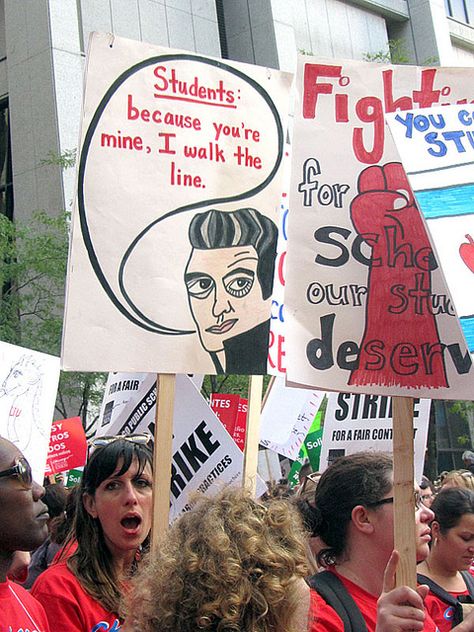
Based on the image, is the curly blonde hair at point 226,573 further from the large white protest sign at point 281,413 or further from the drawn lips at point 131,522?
the large white protest sign at point 281,413

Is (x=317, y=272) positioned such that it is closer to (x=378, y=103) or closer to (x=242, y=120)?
(x=378, y=103)

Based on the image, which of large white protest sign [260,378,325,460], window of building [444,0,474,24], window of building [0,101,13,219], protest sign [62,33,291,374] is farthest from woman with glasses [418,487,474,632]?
window of building [444,0,474,24]

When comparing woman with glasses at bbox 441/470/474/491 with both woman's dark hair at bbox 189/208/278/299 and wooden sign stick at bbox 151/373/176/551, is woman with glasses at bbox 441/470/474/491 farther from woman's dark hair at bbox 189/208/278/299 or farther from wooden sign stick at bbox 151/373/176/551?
wooden sign stick at bbox 151/373/176/551

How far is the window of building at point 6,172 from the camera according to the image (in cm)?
2700

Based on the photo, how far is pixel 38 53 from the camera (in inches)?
984

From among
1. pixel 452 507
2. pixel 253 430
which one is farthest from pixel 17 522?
pixel 452 507

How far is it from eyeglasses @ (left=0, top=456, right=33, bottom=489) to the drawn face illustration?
1144 millimetres

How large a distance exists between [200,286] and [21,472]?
131 centimetres

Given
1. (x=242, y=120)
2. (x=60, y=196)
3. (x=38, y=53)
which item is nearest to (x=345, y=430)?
(x=242, y=120)

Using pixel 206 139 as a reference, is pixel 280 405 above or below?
below

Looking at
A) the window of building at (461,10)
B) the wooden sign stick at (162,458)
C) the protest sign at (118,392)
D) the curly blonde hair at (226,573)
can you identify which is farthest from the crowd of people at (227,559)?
the window of building at (461,10)

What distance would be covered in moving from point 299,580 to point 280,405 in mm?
6095

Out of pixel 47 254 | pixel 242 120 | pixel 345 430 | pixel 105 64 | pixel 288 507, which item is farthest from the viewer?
pixel 47 254

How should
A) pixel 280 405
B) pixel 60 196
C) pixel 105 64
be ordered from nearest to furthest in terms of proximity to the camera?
pixel 105 64 < pixel 280 405 < pixel 60 196
